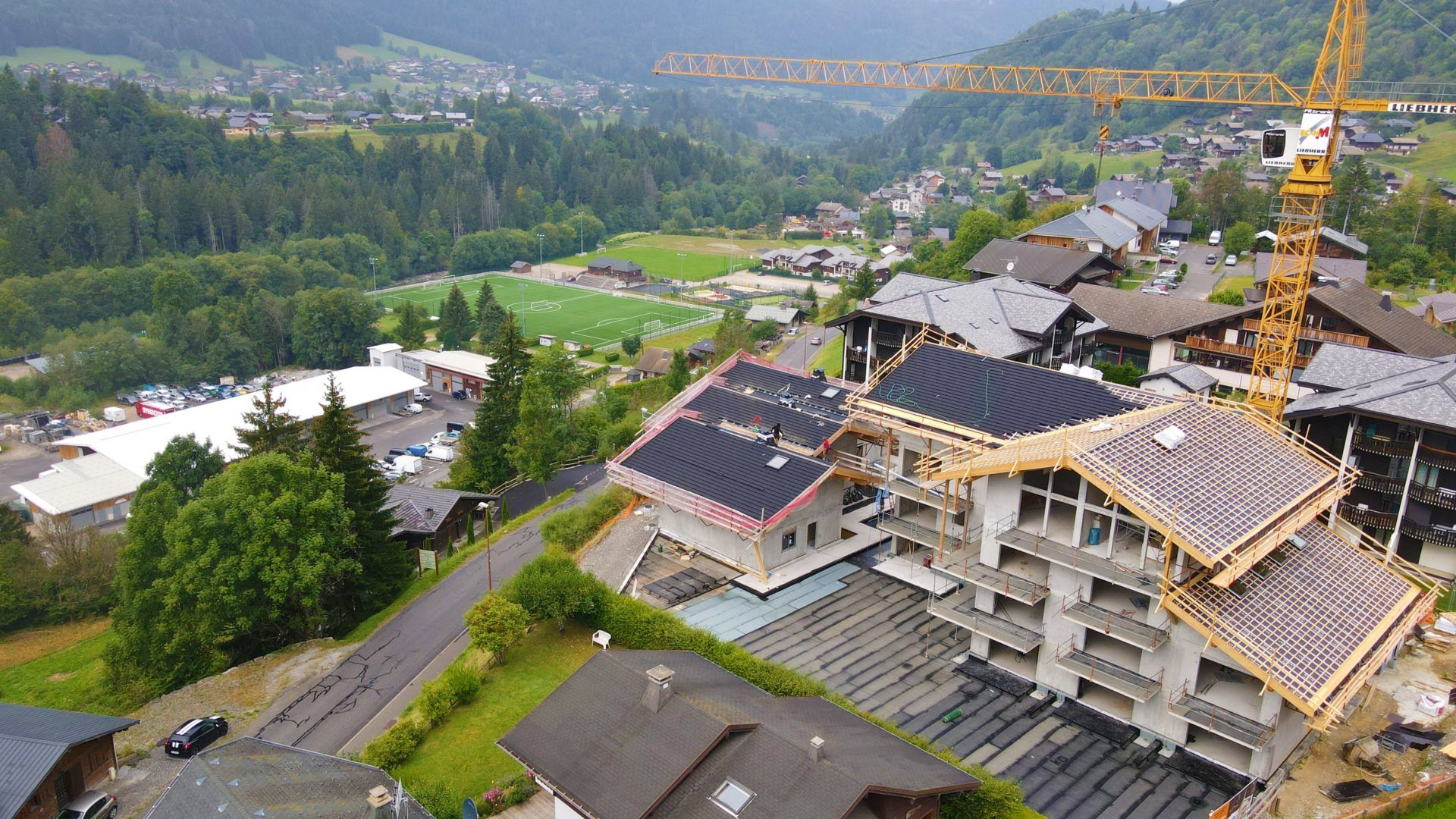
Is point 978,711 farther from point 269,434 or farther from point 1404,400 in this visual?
point 269,434

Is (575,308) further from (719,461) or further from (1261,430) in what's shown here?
(1261,430)

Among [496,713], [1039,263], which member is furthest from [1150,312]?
[496,713]

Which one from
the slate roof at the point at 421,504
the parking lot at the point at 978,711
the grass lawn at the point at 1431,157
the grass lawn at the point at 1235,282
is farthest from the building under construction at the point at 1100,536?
the grass lawn at the point at 1431,157

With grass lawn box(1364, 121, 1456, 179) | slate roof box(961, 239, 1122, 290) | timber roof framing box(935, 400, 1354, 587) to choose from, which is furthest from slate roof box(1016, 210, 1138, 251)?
grass lawn box(1364, 121, 1456, 179)

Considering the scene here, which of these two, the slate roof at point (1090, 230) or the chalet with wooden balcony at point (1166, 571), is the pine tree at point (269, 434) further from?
the slate roof at point (1090, 230)

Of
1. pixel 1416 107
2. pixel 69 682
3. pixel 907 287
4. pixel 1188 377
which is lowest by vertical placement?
pixel 69 682

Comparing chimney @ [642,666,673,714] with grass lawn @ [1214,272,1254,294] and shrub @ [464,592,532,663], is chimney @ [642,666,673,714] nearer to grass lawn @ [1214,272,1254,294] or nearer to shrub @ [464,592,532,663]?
shrub @ [464,592,532,663]

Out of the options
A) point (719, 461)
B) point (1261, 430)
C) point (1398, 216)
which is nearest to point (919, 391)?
point (719, 461)
